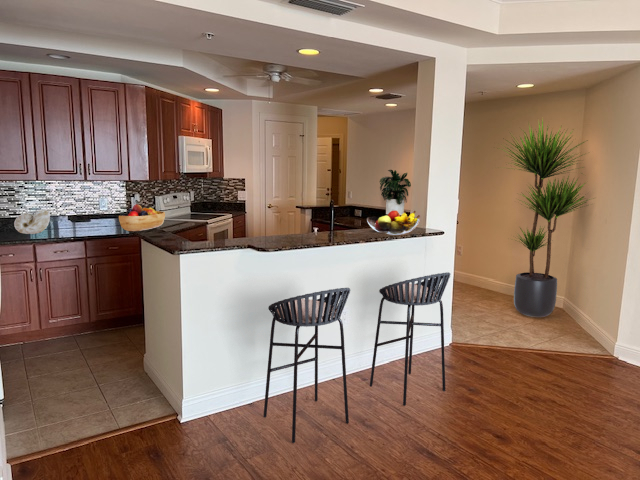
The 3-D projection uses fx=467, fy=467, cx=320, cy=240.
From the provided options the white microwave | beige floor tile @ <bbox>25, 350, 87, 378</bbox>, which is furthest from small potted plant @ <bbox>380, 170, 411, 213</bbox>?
A: beige floor tile @ <bbox>25, 350, 87, 378</bbox>

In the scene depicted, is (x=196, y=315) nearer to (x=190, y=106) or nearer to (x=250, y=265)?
(x=250, y=265)

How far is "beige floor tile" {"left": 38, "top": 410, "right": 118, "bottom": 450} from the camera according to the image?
2.47 meters

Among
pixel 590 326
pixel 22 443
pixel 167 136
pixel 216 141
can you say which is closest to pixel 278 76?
pixel 167 136

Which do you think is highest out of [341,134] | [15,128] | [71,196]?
[341,134]

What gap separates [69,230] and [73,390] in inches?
60.5

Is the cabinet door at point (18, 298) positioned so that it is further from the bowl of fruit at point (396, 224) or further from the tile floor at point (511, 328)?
the tile floor at point (511, 328)

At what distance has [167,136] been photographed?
4.73 metres

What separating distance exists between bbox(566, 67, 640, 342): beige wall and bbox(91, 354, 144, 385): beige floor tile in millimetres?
3743

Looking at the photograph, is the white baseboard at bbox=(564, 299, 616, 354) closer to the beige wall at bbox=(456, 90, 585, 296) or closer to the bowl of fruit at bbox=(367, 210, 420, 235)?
the beige wall at bbox=(456, 90, 585, 296)

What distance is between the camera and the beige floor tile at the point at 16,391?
9.42 ft

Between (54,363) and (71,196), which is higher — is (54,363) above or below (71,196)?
below

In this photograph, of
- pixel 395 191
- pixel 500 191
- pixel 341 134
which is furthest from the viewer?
pixel 341 134

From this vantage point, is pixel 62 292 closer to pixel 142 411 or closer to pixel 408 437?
pixel 142 411

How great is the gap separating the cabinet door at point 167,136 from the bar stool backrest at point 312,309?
277cm
